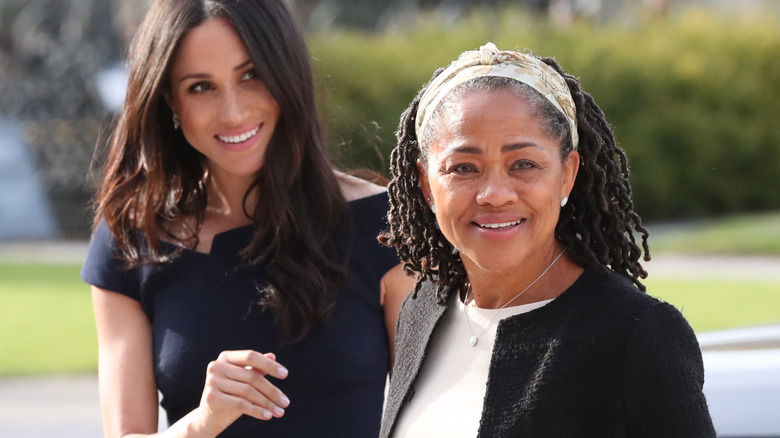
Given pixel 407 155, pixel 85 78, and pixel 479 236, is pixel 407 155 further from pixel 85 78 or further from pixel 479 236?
pixel 85 78

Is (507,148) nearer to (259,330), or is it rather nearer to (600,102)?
(259,330)

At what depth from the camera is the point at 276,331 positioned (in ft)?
9.46

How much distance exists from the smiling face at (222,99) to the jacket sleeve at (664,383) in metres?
1.39

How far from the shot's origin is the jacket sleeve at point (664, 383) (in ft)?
5.85

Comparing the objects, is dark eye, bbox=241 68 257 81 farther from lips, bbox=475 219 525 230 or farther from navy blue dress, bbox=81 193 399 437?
lips, bbox=475 219 525 230

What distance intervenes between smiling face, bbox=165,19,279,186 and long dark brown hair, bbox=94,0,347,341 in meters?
0.03

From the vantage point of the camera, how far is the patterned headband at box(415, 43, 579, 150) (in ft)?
6.66

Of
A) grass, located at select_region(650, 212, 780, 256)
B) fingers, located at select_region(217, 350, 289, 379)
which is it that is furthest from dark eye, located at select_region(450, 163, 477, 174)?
grass, located at select_region(650, 212, 780, 256)

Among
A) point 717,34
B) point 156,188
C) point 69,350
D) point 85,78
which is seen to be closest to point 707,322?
point 69,350

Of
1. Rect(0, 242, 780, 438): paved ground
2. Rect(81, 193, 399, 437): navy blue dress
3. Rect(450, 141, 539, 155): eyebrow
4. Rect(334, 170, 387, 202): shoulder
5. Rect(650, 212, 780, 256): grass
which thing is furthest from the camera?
Rect(650, 212, 780, 256): grass

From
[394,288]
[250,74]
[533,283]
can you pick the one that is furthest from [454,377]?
[250,74]

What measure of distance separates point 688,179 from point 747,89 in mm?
1575

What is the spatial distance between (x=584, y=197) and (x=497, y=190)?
241mm

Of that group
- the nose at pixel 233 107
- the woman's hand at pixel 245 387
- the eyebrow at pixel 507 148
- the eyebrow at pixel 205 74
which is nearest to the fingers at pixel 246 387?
the woman's hand at pixel 245 387
